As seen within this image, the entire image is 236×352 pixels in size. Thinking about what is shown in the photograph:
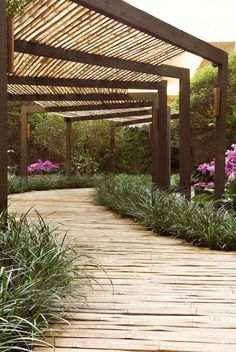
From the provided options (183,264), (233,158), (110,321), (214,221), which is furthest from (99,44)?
(110,321)

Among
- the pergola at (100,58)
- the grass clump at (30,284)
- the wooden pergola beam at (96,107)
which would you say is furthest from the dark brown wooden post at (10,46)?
the wooden pergola beam at (96,107)

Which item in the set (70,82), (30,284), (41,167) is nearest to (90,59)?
(70,82)

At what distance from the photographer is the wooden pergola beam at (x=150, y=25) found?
16.6 ft

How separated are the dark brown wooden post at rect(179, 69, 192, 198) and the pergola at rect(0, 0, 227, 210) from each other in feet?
0.05

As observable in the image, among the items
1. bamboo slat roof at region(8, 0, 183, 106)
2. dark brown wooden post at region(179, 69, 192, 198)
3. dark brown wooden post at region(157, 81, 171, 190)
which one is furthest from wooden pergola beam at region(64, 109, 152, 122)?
bamboo slat roof at region(8, 0, 183, 106)

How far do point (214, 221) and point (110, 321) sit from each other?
2.63m

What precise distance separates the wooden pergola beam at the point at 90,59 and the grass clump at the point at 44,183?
4518 millimetres

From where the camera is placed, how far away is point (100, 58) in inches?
282

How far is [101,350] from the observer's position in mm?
2424

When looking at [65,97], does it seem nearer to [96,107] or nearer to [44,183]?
[96,107]

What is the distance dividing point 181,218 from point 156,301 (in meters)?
2.49

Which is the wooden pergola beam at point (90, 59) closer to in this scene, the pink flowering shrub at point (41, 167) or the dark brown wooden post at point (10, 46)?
the dark brown wooden post at point (10, 46)

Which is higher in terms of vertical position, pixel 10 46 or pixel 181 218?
pixel 10 46

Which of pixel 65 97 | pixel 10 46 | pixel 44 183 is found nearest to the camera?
pixel 10 46
